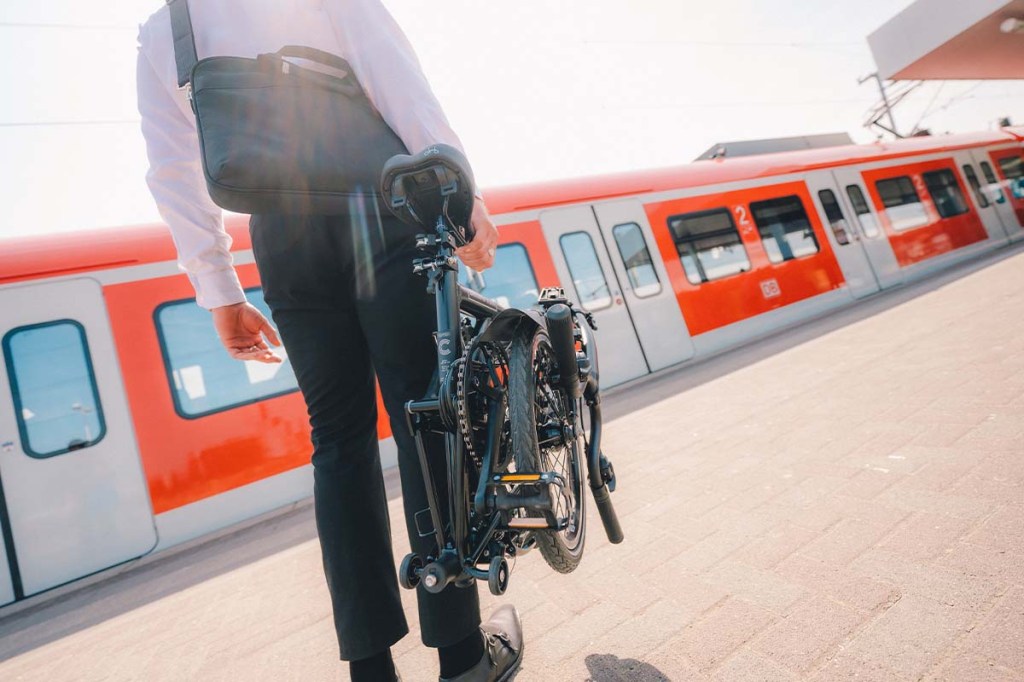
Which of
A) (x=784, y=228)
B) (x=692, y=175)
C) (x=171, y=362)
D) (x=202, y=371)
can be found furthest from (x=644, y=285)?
(x=171, y=362)

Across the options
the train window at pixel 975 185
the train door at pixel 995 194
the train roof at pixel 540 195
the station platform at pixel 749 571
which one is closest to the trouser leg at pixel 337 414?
the station platform at pixel 749 571

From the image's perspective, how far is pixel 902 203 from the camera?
9.13m

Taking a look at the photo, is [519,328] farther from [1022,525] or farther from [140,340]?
[140,340]

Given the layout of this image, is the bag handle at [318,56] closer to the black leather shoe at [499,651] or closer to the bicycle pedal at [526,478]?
the bicycle pedal at [526,478]

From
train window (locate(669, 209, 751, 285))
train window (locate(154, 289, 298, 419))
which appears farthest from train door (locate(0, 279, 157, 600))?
train window (locate(669, 209, 751, 285))

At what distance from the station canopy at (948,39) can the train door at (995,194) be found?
283 centimetres

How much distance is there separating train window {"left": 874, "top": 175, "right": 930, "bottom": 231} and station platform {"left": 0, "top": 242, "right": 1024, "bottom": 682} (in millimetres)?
6479

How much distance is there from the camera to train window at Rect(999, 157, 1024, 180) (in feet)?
36.8

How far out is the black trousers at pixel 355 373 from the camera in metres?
1.12

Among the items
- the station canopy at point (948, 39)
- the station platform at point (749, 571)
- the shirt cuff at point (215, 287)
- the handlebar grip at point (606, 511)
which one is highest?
the station canopy at point (948, 39)

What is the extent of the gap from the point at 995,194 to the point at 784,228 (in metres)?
7.62

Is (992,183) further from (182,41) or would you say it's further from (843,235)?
(182,41)

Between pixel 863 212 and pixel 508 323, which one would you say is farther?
pixel 863 212

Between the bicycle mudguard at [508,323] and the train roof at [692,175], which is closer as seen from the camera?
the bicycle mudguard at [508,323]
